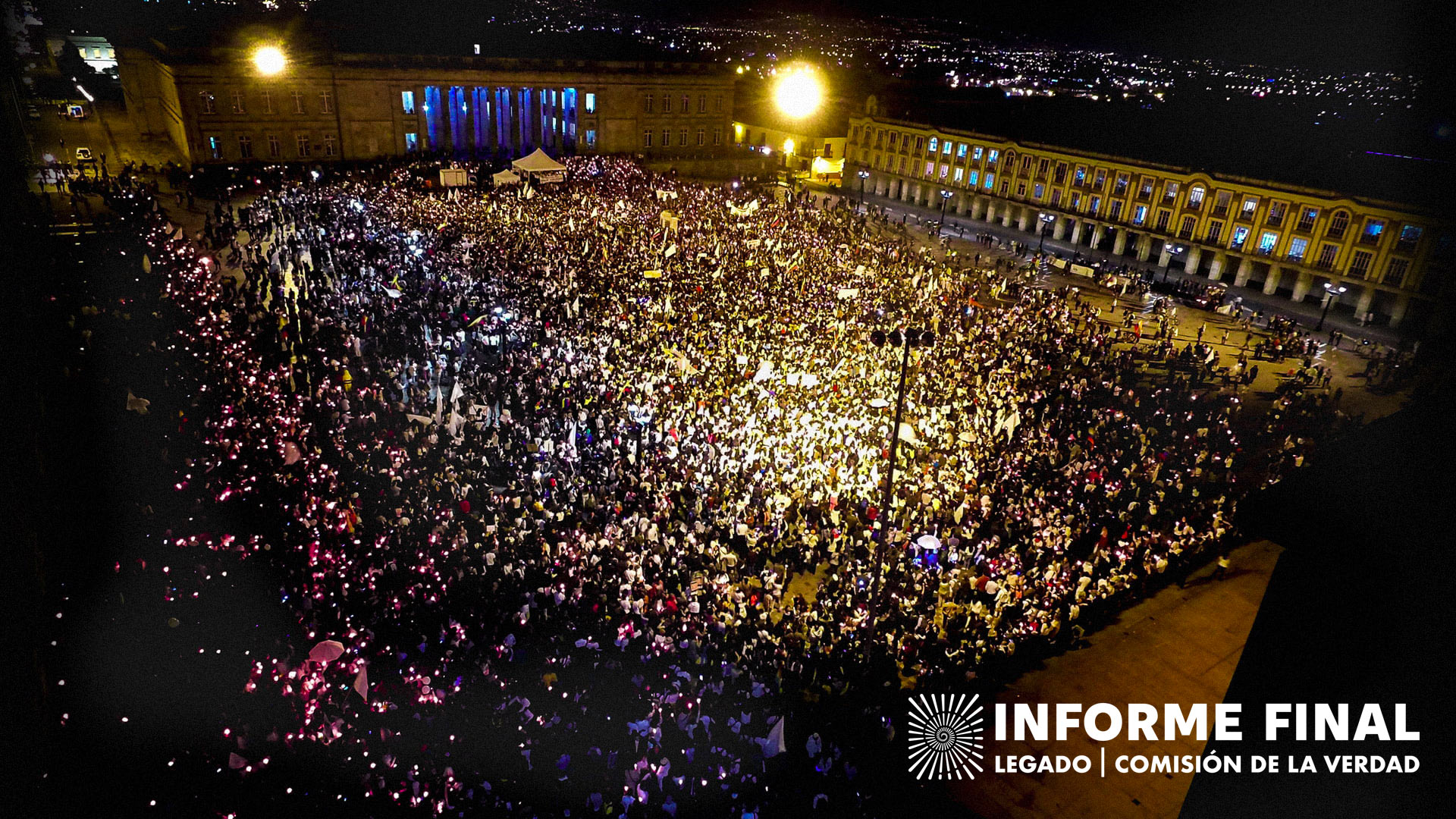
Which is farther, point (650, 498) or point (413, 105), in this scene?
point (413, 105)

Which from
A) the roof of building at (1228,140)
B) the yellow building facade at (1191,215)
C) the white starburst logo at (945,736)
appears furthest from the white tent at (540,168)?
the white starburst logo at (945,736)

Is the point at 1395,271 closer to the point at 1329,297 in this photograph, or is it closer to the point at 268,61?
the point at 1329,297

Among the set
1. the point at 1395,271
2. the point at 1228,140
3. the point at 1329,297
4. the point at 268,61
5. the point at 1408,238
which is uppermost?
the point at 1228,140

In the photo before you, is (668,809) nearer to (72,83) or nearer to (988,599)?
(988,599)

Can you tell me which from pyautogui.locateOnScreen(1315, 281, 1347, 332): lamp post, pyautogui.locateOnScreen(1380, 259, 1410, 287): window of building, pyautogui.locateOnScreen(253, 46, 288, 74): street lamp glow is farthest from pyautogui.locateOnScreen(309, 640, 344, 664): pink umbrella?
pyautogui.locateOnScreen(253, 46, 288, 74): street lamp glow

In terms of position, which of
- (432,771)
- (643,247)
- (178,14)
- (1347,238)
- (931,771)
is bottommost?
(931,771)

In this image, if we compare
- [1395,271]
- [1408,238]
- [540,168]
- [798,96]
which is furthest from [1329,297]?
[798,96]

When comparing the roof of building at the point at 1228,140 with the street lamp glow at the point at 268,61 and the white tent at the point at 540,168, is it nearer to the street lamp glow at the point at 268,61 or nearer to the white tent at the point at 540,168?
the white tent at the point at 540,168

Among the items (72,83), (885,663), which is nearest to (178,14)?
(72,83)

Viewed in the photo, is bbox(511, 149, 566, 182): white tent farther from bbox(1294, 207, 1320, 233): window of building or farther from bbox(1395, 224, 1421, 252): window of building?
bbox(1395, 224, 1421, 252): window of building
